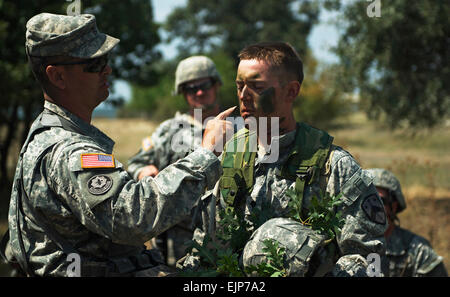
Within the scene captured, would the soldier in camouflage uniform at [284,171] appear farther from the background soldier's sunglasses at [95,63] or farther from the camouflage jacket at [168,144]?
the camouflage jacket at [168,144]

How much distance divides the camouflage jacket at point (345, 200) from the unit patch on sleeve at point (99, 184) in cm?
95

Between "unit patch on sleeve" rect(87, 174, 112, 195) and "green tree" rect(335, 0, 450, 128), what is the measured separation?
40.9 ft

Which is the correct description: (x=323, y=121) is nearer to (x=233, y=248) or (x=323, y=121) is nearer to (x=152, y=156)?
(x=152, y=156)

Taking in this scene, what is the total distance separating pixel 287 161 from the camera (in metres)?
3.45

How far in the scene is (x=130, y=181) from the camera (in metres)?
2.67

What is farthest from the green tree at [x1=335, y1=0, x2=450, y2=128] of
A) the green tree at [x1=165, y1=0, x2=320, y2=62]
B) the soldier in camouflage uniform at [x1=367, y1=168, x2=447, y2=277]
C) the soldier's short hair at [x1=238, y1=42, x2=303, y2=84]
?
the green tree at [x1=165, y1=0, x2=320, y2=62]

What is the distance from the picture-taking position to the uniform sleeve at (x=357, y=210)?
3.15 meters

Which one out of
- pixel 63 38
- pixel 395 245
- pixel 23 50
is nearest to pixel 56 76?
pixel 63 38

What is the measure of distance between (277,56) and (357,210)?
3.78 ft

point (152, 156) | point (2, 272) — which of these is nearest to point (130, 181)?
point (152, 156)

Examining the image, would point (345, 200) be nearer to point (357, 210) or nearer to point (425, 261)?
point (357, 210)

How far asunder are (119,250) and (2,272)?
655 cm

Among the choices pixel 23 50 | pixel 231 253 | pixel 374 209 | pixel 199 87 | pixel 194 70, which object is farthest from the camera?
pixel 23 50

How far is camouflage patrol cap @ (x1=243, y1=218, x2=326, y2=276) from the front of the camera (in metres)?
2.67
